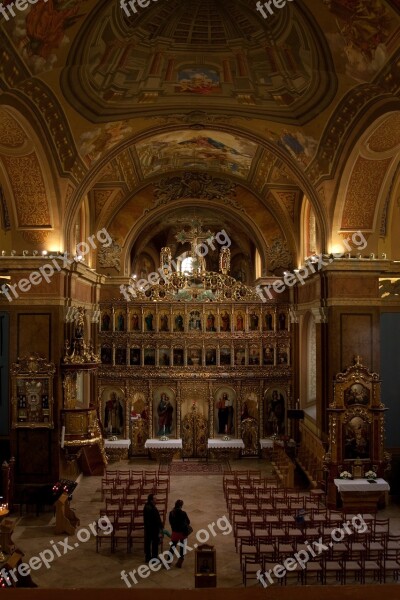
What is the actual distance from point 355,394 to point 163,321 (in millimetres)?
9852

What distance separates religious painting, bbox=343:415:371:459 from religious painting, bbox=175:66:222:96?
9.94m

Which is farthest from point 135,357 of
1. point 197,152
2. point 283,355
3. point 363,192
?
point 363,192

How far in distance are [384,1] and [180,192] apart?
15.7 meters

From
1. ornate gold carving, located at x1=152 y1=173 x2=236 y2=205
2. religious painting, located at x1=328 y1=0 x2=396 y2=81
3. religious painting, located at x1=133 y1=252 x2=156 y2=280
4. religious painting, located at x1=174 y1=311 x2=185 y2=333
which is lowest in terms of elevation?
religious painting, located at x1=174 y1=311 x2=185 y2=333

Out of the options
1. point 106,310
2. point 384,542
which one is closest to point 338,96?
point 384,542

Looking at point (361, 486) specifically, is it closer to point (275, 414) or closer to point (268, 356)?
point (275, 414)

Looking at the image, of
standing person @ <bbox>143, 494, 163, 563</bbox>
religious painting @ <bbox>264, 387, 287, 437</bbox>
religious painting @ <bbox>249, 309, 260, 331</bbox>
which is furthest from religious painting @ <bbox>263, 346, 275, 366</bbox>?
standing person @ <bbox>143, 494, 163, 563</bbox>

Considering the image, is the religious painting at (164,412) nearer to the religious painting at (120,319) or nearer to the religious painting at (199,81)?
the religious painting at (120,319)

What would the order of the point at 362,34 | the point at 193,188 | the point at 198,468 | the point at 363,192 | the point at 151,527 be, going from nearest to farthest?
the point at 362,34
the point at 151,527
the point at 363,192
the point at 198,468
the point at 193,188

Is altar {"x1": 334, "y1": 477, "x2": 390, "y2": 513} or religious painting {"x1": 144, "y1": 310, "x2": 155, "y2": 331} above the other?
religious painting {"x1": 144, "y1": 310, "x2": 155, "y2": 331}

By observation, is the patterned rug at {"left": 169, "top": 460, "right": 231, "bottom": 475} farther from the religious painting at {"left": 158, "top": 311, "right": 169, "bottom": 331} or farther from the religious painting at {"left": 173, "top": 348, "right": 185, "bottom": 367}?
the religious painting at {"left": 158, "top": 311, "right": 169, "bottom": 331}

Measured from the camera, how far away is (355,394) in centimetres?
1662

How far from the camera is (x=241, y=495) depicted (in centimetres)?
1589

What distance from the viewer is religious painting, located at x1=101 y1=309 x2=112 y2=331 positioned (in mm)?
24000
